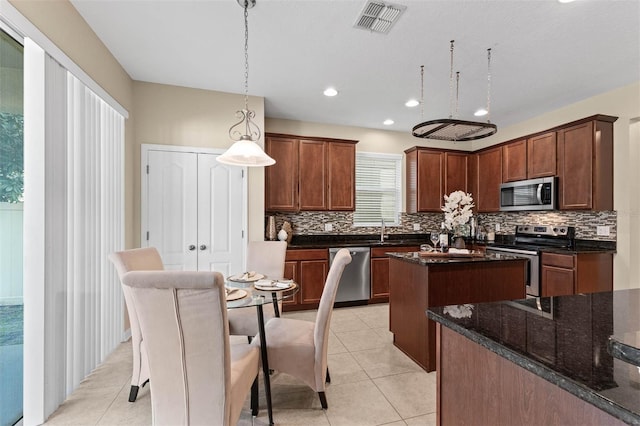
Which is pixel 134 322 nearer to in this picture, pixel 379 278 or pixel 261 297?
pixel 261 297

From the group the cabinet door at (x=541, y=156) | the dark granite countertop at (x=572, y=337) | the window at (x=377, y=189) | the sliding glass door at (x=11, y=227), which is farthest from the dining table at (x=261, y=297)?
the cabinet door at (x=541, y=156)

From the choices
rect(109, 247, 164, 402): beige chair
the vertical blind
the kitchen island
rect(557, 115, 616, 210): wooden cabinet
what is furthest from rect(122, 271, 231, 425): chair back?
rect(557, 115, 616, 210): wooden cabinet

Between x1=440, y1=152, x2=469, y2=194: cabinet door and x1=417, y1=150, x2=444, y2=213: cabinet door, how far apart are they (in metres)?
0.10

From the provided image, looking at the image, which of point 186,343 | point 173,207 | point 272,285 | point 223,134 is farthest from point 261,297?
point 223,134

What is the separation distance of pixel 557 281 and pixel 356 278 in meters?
2.44

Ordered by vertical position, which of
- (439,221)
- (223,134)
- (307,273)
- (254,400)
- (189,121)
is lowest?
(254,400)

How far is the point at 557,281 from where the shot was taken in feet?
11.8

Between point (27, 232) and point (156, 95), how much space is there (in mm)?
2152

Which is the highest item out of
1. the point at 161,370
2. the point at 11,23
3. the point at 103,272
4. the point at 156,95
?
the point at 156,95

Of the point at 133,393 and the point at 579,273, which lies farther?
the point at 579,273

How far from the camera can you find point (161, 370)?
4.60 feet

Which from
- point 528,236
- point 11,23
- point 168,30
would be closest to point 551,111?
point 528,236

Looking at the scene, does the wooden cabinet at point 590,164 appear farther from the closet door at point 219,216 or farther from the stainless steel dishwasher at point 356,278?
the closet door at point 219,216

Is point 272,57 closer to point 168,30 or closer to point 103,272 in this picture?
point 168,30
